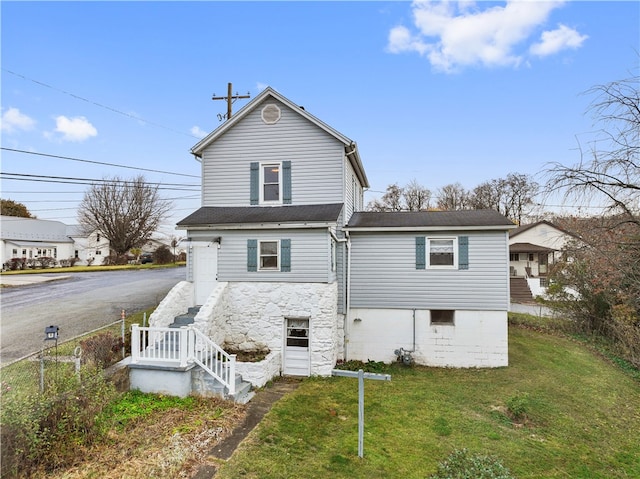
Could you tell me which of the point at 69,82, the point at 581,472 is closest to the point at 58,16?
the point at 69,82

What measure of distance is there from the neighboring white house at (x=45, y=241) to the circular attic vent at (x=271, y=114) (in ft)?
122

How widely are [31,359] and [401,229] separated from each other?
35.3 feet

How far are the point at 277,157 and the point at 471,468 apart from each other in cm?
969

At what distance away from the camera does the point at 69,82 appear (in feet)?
40.0

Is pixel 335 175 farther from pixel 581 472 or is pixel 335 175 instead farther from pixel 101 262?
pixel 101 262

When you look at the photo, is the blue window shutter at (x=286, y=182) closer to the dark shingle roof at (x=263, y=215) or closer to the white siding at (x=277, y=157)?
the white siding at (x=277, y=157)

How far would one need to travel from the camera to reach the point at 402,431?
21.0 feet

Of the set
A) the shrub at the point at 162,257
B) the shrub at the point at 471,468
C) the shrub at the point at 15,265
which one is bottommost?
the shrub at the point at 471,468

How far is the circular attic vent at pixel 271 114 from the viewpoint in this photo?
11.1 m

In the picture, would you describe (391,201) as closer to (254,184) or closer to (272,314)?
(254,184)

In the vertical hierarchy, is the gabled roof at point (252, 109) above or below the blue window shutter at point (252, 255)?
above

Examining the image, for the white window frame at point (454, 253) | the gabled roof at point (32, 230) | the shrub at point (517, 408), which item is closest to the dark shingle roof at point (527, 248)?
the white window frame at point (454, 253)

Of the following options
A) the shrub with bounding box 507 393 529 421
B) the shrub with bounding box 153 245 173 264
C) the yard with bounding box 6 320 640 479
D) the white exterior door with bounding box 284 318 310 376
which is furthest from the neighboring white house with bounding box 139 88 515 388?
the shrub with bounding box 153 245 173 264

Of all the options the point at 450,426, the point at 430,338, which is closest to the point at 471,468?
the point at 450,426
